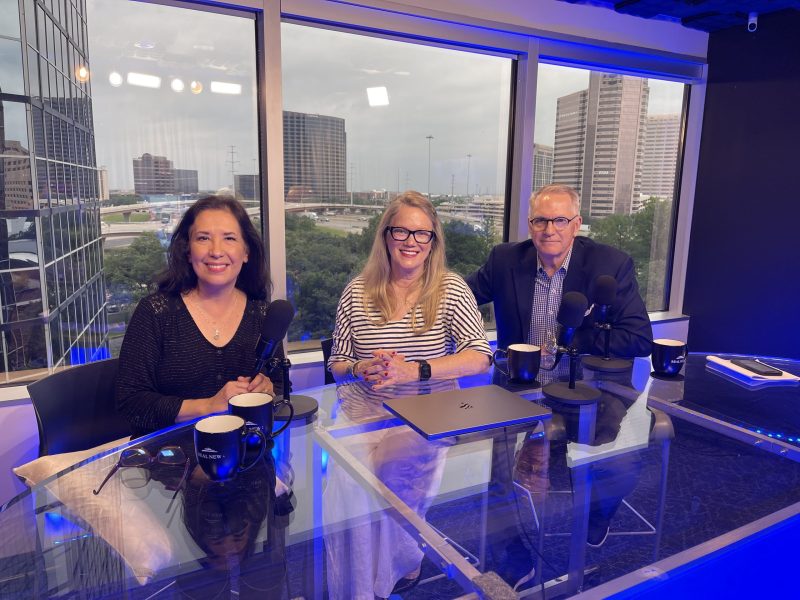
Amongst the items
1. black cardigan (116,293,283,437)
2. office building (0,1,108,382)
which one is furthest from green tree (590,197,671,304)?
office building (0,1,108,382)

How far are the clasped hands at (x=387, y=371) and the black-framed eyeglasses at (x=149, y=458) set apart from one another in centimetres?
65

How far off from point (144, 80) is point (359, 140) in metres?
1.20

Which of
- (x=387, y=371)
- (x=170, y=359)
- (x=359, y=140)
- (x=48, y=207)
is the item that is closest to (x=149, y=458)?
(x=170, y=359)

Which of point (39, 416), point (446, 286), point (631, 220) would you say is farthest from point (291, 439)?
point (631, 220)

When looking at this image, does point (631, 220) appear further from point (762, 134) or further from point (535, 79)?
point (535, 79)

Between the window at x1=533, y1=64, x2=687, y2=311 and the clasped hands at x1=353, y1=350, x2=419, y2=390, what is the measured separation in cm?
247

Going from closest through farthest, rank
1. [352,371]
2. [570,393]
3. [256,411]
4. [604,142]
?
1. [256,411]
2. [570,393]
3. [352,371]
4. [604,142]

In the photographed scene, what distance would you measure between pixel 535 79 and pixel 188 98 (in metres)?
2.22

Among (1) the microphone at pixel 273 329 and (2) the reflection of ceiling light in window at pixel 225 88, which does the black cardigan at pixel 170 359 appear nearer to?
(1) the microphone at pixel 273 329

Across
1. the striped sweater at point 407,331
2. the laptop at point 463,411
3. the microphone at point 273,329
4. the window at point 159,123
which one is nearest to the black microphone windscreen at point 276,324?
the microphone at point 273,329

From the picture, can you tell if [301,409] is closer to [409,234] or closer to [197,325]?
[197,325]

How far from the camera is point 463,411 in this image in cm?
149

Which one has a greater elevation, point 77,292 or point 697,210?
point 697,210

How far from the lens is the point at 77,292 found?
9.64 feet
